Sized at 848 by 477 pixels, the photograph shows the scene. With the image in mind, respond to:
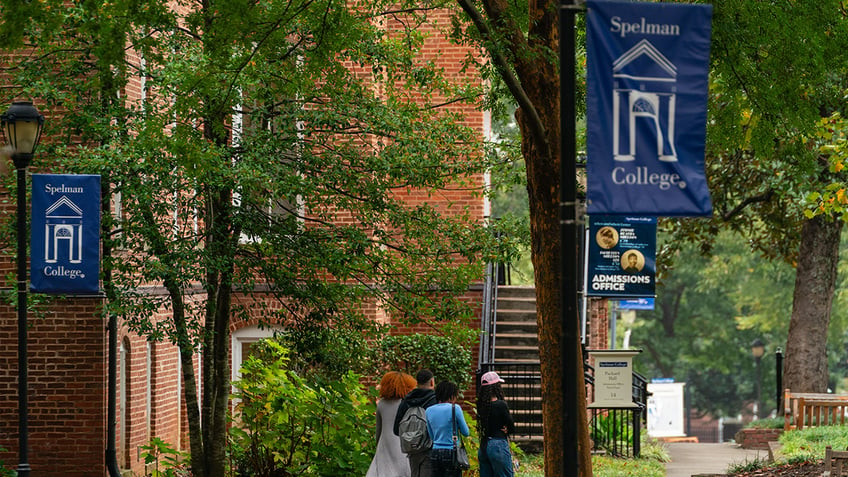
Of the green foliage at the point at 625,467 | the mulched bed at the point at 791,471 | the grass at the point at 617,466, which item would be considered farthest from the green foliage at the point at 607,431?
the mulched bed at the point at 791,471

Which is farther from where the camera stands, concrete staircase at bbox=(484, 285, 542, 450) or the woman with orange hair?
concrete staircase at bbox=(484, 285, 542, 450)

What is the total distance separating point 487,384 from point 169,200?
13.2 ft

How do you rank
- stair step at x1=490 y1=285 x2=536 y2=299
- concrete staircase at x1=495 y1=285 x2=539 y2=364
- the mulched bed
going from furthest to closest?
stair step at x1=490 y1=285 x2=536 y2=299 → concrete staircase at x1=495 y1=285 x2=539 y2=364 → the mulched bed

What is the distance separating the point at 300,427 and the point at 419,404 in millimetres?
2963

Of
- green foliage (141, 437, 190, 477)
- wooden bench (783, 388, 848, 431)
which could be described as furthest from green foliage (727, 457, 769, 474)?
green foliage (141, 437, 190, 477)

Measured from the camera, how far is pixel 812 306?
25844mm

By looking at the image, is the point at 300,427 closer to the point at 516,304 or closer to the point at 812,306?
the point at 516,304

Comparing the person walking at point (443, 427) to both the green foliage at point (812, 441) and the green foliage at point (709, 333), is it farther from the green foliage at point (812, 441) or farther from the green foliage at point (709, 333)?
the green foliage at point (709, 333)

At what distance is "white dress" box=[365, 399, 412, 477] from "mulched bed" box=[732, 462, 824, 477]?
593 centimetres

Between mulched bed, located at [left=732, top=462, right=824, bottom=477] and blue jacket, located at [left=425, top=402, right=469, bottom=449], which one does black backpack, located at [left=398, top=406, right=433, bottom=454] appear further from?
mulched bed, located at [left=732, top=462, right=824, bottom=477]

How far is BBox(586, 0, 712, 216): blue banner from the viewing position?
6391 millimetres

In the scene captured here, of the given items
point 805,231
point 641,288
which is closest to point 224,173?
point 641,288

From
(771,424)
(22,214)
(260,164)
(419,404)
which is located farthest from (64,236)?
(771,424)

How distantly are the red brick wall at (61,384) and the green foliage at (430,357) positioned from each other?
5264mm
